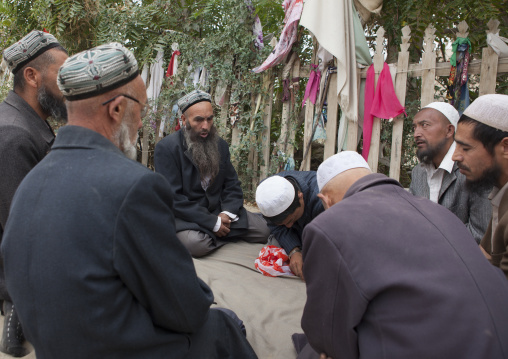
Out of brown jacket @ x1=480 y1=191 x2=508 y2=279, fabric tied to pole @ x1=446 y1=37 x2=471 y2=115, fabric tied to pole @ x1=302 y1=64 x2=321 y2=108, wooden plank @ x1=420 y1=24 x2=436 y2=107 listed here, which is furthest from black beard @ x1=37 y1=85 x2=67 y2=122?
fabric tied to pole @ x1=446 y1=37 x2=471 y2=115

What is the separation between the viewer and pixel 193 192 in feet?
15.2

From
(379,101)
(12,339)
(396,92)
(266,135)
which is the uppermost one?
(396,92)

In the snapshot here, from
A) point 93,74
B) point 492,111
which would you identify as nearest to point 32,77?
point 93,74

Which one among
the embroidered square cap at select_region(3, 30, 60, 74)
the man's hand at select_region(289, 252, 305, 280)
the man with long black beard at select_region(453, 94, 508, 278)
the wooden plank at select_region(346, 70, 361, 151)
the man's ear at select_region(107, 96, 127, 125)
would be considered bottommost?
the man's hand at select_region(289, 252, 305, 280)

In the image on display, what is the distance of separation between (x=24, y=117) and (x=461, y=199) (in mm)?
3424

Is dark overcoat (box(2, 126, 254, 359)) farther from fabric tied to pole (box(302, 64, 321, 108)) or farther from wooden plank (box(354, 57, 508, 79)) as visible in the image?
fabric tied to pole (box(302, 64, 321, 108))

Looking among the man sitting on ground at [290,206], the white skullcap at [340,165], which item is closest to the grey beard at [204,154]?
the man sitting on ground at [290,206]

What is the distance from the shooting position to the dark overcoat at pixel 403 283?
1429 mm

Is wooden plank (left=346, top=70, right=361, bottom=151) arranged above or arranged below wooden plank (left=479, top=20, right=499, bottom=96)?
below

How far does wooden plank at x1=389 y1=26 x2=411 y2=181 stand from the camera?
4.58m

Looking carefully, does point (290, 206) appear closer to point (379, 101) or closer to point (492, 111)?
point (492, 111)

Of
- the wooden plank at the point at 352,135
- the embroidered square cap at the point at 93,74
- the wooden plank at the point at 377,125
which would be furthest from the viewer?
the wooden plank at the point at 352,135

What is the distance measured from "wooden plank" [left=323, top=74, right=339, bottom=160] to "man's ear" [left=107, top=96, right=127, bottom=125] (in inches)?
152

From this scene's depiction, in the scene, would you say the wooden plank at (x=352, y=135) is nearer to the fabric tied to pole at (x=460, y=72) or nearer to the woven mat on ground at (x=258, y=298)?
the fabric tied to pole at (x=460, y=72)
